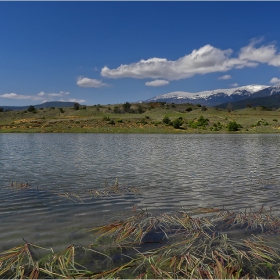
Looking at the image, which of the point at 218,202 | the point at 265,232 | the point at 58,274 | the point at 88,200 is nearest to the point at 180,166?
the point at 218,202

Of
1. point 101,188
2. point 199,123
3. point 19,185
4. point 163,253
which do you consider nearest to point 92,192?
point 101,188

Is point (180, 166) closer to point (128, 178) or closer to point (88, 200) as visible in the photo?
point (128, 178)

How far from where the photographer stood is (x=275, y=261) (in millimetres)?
6043

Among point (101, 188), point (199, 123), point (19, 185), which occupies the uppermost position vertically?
point (19, 185)

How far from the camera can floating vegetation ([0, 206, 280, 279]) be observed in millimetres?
5426

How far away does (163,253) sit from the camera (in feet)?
20.5

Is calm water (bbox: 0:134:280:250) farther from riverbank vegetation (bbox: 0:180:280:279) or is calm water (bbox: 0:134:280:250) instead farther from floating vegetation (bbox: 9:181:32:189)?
riverbank vegetation (bbox: 0:180:280:279)

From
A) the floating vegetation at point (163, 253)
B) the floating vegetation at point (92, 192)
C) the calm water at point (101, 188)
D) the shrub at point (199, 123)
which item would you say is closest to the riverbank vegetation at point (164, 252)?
the floating vegetation at point (163, 253)

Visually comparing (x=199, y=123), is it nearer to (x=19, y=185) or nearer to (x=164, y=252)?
(x=19, y=185)

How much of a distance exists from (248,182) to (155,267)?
1028 cm

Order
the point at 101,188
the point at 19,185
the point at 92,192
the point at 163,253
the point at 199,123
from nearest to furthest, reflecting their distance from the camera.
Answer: the point at 163,253 → the point at 92,192 → the point at 19,185 → the point at 101,188 → the point at 199,123

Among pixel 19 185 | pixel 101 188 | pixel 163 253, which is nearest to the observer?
pixel 163 253

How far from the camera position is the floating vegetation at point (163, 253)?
5426 mm

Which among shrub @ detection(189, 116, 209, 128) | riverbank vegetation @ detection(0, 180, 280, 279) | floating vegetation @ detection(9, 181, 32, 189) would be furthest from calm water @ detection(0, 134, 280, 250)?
shrub @ detection(189, 116, 209, 128)
